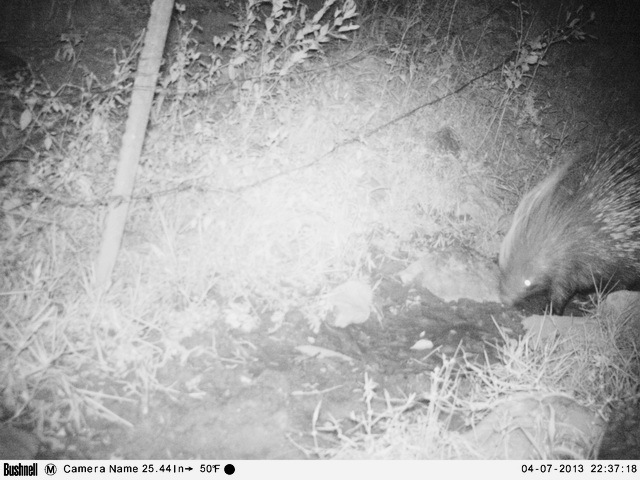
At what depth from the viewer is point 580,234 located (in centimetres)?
401

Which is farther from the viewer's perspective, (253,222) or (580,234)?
(580,234)

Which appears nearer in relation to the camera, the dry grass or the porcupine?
the dry grass

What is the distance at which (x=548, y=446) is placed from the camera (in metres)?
1.87

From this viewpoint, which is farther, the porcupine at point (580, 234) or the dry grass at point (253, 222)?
the porcupine at point (580, 234)

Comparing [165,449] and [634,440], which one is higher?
[165,449]

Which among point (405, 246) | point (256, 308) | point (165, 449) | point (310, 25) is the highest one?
point (310, 25)

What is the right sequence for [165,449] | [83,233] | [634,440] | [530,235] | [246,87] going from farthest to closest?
[530,235] < [246,87] < [83,233] < [634,440] < [165,449]

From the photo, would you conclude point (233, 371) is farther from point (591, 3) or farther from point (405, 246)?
point (591, 3)

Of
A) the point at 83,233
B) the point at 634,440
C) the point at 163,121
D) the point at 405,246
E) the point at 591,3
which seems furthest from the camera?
the point at 591,3

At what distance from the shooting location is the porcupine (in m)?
3.77

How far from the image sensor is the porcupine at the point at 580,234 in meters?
3.77

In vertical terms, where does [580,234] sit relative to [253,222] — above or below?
below

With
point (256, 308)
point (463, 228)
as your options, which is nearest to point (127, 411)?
point (256, 308)

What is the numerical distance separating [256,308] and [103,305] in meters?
0.93
